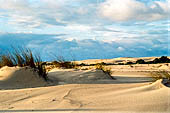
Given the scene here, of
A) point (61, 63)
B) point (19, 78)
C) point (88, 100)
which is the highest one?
point (61, 63)

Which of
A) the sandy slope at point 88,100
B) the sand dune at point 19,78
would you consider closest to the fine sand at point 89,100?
the sandy slope at point 88,100

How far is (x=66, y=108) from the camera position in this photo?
3.92 m

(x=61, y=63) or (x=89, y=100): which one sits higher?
(x=61, y=63)


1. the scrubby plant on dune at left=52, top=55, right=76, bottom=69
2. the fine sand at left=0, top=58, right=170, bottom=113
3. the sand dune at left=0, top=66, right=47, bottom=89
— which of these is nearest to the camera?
the fine sand at left=0, top=58, right=170, bottom=113

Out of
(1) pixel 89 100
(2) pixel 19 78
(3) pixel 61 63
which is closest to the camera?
(1) pixel 89 100

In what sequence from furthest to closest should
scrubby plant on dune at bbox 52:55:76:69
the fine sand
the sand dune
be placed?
scrubby plant on dune at bbox 52:55:76:69
the sand dune
the fine sand

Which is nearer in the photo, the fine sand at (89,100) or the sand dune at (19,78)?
the fine sand at (89,100)

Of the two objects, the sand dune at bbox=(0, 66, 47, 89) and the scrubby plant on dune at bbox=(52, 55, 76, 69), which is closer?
the sand dune at bbox=(0, 66, 47, 89)

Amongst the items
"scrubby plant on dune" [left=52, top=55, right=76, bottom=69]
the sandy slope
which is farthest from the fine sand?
"scrubby plant on dune" [left=52, top=55, right=76, bottom=69]

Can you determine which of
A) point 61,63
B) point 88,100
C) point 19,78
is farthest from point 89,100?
point 61,63

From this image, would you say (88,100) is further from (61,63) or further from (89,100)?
(61,63)

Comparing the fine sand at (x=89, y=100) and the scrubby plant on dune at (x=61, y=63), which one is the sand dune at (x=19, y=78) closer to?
the fine sand at (x=89, y=100)

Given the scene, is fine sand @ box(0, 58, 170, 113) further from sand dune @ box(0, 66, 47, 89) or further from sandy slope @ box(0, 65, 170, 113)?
sand dune @ box(0, 66, 47, 89)

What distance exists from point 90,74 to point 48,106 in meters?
4.89
